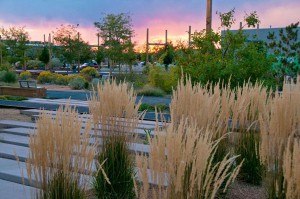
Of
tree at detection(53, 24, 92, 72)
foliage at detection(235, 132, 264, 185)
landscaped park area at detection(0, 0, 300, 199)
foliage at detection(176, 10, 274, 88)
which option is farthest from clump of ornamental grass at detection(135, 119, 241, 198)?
tree at detection(53, 24, 92, 72)

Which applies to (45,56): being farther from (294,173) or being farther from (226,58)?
(294,173)

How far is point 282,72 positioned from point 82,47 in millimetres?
25369

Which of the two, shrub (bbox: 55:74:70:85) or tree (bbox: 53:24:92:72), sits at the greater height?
tree (bbox: 53:24:92:72)

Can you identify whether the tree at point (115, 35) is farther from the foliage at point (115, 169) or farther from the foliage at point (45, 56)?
the foliage at point (115, 169)

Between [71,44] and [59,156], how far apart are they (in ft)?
102

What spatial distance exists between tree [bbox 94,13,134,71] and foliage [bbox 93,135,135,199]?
21.6 m

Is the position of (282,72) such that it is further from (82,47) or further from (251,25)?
(82,47)

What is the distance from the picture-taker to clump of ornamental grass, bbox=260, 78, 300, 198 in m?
2.78

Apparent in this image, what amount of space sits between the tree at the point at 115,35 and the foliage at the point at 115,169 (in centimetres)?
2160

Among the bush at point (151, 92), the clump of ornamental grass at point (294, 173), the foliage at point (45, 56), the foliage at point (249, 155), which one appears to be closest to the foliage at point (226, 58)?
the foliage at point (249, 155)

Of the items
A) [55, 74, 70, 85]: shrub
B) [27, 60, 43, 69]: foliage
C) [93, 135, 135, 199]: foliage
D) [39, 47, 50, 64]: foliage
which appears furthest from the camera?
[27, 60, 43, 69]: foliage

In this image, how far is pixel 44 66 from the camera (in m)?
39.8

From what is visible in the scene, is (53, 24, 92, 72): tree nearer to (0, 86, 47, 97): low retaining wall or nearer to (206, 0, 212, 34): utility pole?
(0, 86, 47, 97): low retaining wall

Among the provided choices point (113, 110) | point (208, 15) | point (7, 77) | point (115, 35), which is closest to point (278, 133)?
point (113, 110)
